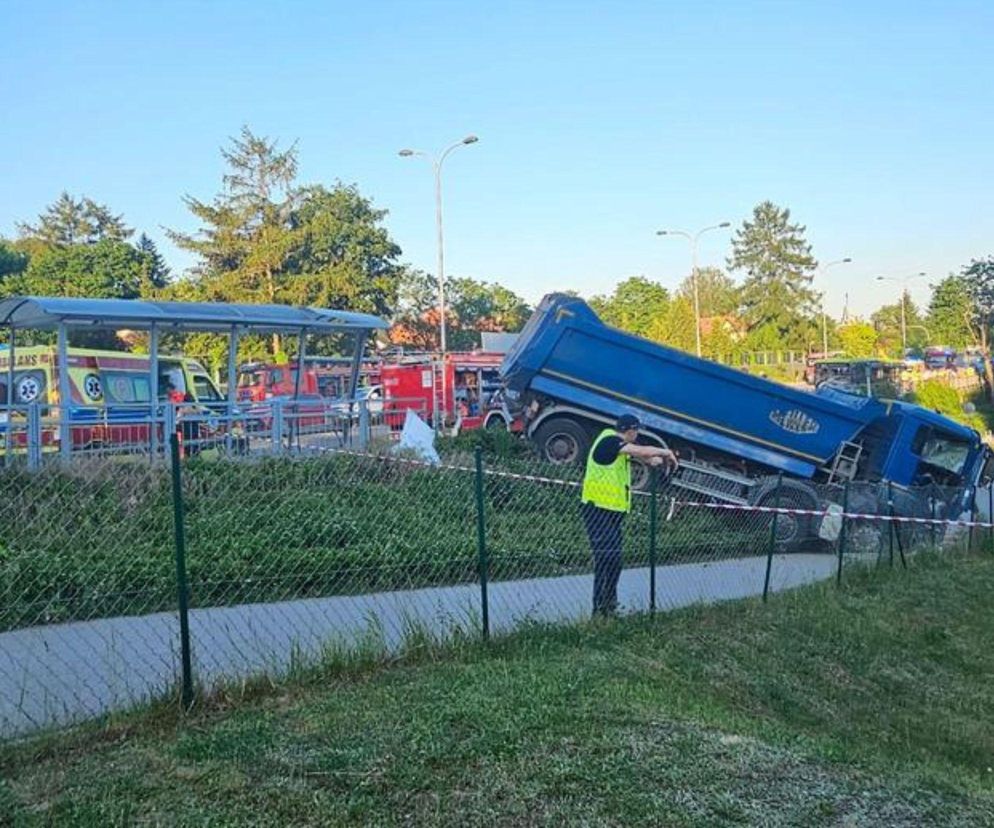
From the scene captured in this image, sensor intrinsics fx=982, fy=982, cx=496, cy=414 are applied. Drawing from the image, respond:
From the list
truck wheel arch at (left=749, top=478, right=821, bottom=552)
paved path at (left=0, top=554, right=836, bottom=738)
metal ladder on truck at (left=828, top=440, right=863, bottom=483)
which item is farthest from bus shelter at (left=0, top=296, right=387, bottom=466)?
metal ladder on truck at (left=828, top=440, right=863, bottom=483)

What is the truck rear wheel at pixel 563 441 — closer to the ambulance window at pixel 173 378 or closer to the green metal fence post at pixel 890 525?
the green metal fence post at pixel 890 525

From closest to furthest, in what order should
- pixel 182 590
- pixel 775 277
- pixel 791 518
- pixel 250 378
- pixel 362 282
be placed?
pixel 182 590, pixel 791 518, pixel 250 378, pixel 362 282, pixel 775 277

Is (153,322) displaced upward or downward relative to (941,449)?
upward

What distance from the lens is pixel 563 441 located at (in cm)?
1540

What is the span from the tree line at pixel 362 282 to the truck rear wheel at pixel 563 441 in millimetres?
12847

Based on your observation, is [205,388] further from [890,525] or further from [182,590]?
[182,590]

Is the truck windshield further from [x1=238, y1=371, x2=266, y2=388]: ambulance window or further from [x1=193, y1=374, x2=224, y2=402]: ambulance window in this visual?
[x1=238, y1=371, x2=266, y2=388]: ambulance window

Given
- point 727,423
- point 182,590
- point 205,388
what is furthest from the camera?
point 205,388

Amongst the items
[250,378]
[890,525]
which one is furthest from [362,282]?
[890,525]

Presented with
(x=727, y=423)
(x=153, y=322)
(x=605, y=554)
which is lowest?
(x=605, y=554)

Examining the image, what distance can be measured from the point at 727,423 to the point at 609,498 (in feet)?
23.5

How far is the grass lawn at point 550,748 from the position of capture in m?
3.97

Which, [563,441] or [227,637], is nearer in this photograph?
[227,637]

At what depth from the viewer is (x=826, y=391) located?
15.3 m
